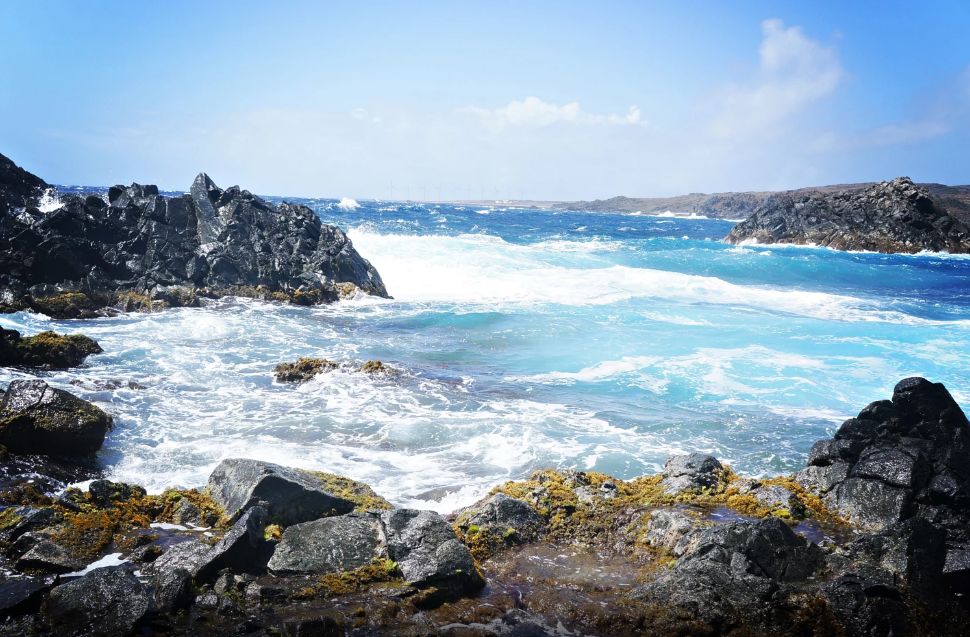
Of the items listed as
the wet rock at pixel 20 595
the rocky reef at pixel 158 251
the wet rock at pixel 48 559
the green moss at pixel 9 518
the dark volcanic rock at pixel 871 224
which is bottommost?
the wet rock at pixel 48 559

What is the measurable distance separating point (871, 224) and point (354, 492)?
89124mm

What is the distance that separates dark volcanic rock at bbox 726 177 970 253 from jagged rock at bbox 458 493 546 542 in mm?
80373

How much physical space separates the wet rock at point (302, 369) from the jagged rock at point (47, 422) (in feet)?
17.6

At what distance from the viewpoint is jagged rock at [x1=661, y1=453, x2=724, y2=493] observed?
32.3ft

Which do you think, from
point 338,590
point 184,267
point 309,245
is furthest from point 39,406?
point 309,245

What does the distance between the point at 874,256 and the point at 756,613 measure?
7364 cm

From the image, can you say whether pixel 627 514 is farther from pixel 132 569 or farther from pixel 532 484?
pixel 132 569

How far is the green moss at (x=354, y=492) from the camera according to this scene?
28.1ft

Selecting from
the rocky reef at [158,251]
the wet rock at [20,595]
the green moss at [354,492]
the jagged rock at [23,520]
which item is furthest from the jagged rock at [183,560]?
the rocky reef at [158,251]

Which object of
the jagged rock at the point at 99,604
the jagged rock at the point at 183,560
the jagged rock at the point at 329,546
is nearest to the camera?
the jagged rock at the point at 99,604

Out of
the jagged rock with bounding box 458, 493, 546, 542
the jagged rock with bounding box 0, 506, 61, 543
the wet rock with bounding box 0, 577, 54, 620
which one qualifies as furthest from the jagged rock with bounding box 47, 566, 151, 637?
the jagged rock with bounding box 458, 493, 546, 542

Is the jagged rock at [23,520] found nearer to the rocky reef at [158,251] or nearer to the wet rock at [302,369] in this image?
the wet rock at [302,369]

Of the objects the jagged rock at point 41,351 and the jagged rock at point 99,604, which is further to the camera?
the jagged rock at point 41,351

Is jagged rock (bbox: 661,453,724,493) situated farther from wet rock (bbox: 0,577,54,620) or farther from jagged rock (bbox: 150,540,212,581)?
wet rock (bbox: 0,577,54,620)
